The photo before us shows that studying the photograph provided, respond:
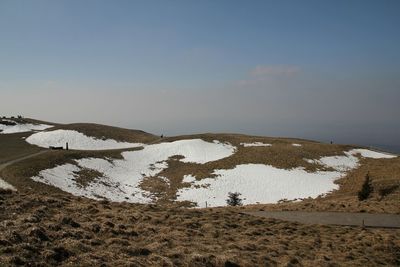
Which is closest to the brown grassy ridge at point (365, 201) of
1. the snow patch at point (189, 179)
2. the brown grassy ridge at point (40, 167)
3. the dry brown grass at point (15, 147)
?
the snow patch at point (189, 179)

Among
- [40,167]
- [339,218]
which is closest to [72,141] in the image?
[40,167]

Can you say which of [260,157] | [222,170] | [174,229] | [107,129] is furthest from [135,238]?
[107,129]

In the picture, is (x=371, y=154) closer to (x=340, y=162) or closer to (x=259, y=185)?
(x=340, y=162)

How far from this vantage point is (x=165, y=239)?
54.6 feet

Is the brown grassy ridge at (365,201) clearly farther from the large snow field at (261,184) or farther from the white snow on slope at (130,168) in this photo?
the white snow on slope at (130,168)

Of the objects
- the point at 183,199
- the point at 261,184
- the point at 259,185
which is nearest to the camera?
the point at 183,199

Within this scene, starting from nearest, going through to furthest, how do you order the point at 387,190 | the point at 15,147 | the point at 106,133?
the point at 387,190
the point at 15,147
the point at 106,133

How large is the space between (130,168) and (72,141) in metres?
23.1

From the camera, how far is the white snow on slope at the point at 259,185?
47.0 m

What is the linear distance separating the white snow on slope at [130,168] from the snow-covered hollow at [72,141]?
35.7 feet

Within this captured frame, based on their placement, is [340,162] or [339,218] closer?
[339,218]

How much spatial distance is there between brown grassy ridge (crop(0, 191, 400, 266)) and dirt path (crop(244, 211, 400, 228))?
2.12 m

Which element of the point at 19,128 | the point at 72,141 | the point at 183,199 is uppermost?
the point at 19,128

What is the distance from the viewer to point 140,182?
5225cm
